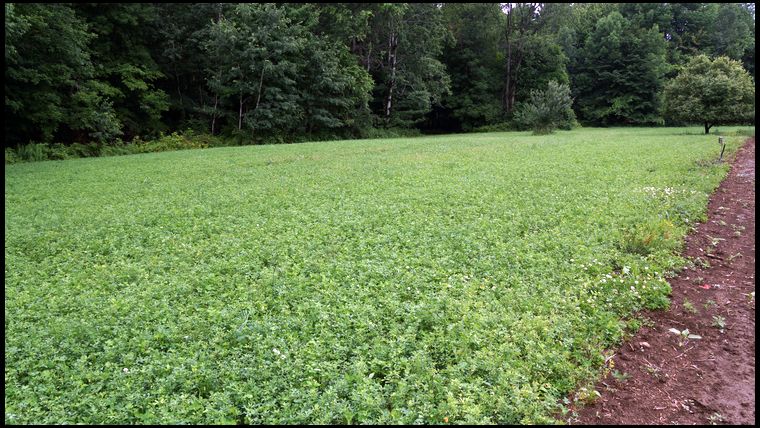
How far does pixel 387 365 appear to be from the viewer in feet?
10.3

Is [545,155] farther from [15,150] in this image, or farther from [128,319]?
[15,150]

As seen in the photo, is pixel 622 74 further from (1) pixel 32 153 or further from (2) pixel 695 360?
(2) pixel 695 360

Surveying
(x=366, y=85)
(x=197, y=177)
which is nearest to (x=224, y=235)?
(x=197, y=177)

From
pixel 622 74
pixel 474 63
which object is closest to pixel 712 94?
pixel 474 63

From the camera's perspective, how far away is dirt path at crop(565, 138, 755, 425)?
2922mm

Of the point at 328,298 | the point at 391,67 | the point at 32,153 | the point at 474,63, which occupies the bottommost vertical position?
the point at 328,298

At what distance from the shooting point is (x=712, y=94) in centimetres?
2356

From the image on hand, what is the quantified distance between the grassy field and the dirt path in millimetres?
204

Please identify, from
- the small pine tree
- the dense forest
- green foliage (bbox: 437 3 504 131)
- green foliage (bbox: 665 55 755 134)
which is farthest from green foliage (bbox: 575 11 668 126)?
the small pine tree

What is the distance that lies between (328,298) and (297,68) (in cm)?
2383

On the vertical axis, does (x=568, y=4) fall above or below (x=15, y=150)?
above

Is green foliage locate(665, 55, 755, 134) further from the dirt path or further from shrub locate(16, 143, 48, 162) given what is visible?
shrub locate(16, 143, 48, 162)

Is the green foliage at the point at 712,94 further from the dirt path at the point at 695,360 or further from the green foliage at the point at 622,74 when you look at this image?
the dirt path at the point at 695,360

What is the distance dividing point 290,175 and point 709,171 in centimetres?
1020
